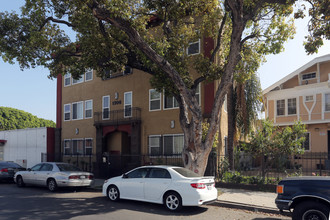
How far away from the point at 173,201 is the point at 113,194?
266 cm

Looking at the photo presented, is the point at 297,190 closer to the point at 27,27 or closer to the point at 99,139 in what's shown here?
the point at 27,27

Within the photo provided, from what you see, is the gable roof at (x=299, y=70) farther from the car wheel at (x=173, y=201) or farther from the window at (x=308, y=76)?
the car wheel at (x=173, y=201)

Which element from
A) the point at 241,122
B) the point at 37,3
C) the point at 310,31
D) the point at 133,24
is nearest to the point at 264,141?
the point at 241,122

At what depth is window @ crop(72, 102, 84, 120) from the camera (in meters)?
23.2

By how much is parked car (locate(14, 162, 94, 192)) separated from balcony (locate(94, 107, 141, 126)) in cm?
604

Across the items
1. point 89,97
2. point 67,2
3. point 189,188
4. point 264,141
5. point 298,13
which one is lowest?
point 189,188

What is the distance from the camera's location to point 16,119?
160ft

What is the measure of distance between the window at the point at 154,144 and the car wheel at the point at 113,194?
23.9ft

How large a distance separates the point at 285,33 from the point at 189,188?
29.9 feet

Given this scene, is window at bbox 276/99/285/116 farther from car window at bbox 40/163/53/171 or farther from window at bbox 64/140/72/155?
car window at bbox 40/163/53/171

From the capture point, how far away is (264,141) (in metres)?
13.8

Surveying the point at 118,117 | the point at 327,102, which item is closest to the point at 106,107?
the point at 118,117

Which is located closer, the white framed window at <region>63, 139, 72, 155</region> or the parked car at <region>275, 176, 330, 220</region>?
the parked car at <region>275, 176, 330, 220</region>

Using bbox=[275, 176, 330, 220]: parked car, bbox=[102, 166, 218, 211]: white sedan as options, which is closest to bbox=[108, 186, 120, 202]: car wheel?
bbox=[102, 166, 218, 211]: white sedan
